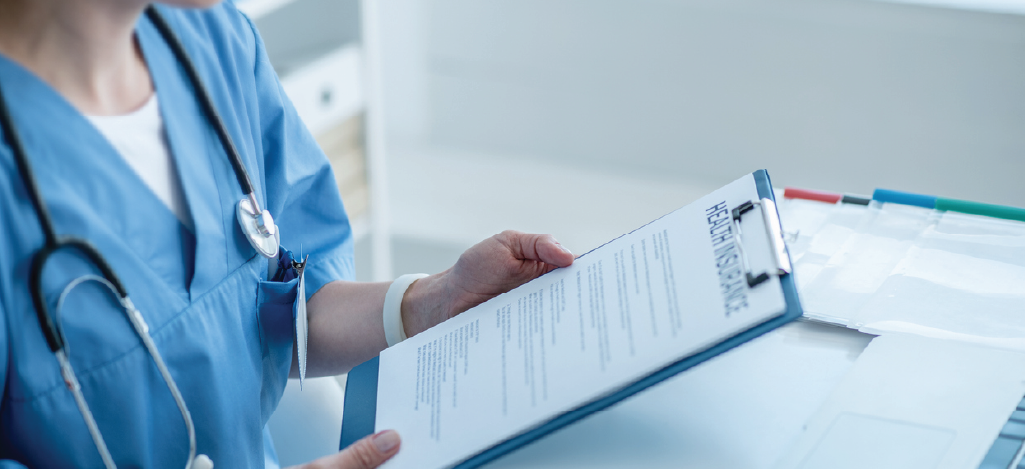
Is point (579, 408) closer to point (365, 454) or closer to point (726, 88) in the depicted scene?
point (365, 454)

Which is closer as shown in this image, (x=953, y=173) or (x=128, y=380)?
(x=128, y=380)

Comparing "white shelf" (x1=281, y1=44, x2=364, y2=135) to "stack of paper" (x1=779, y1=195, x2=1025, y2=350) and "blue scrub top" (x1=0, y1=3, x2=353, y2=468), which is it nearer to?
"blue scrub top" (x1=0, y1=3, x2=353, y2=468)

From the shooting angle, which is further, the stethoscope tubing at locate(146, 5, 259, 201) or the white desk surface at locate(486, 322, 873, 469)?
the stethoscope tubing at locate(146, 5, 259, 201)

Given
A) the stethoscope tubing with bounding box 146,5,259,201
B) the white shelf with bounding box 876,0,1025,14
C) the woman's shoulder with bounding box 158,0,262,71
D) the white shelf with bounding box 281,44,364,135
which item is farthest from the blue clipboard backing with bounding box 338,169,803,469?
the white shelf with bounding box 876,0,1025,14

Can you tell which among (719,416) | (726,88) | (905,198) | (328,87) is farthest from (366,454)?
(726,88)

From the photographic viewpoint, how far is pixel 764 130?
1930mm

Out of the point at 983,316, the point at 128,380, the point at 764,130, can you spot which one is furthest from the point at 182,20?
the point at 764,130

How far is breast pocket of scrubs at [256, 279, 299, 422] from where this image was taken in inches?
32.5

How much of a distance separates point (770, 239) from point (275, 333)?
50 centimetres

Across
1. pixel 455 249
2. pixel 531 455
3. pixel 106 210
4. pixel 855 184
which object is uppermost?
pixel 106 210

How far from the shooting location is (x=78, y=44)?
2.20 ft

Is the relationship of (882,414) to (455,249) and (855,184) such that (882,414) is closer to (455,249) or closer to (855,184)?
(855,184)

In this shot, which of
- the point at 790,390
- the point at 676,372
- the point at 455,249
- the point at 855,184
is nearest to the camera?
the point at 676,372

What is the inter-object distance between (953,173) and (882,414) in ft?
4.47
